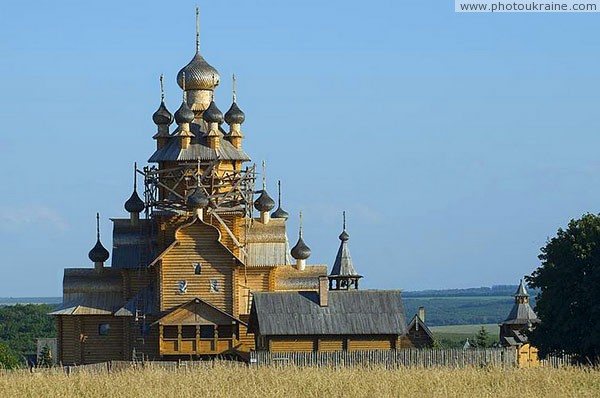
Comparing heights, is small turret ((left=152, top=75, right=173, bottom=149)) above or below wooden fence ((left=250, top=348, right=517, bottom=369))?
above

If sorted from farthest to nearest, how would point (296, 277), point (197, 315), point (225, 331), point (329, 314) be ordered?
point (296, 277) → point (225, 331) → point (197, 315) → point (329, 314)

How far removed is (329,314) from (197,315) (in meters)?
4.70

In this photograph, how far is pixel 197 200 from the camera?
158ft

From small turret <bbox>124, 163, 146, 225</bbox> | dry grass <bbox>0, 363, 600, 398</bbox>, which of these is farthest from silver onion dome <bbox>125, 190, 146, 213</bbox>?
dry grass <bbox>0, 363, 600, 398</bbox>

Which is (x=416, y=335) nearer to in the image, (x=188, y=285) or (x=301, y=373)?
(x=188, y=285)

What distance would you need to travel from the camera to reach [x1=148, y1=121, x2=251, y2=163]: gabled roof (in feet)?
164

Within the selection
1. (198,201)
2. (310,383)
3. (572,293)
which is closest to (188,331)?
(198,201)

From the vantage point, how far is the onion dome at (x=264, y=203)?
51875mm

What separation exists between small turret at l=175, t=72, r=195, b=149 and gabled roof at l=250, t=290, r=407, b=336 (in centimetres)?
746

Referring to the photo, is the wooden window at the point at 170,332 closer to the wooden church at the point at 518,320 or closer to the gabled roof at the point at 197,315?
the gabled roof at the point at 197,315

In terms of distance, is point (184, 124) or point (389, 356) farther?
point (184, 124)

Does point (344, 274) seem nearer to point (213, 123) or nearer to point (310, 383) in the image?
point (213, 123)

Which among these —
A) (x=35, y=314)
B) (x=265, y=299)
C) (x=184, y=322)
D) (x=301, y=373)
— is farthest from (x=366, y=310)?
(x=35, y=314)

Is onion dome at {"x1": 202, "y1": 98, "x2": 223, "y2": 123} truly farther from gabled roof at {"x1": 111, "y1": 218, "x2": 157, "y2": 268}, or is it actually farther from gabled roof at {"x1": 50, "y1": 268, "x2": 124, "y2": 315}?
gabled roof at {"x1": 50, "y1": 268, "x2": 124, "y2": 315}
